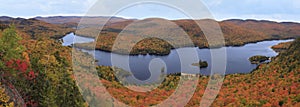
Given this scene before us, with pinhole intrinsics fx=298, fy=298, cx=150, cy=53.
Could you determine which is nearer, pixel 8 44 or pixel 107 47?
pixel 8 44

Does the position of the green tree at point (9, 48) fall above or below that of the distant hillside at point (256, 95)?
above

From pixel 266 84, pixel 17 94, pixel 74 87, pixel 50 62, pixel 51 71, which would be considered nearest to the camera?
pixel 17 94

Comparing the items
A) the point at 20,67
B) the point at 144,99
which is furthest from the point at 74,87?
the point at 144,99

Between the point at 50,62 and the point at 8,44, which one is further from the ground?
the point at 8,44

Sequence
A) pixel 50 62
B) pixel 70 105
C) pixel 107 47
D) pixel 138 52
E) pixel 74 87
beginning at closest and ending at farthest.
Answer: pixel 70 105 → pixel 74 87 → pixel 50 62 → pixel 138 52 → pixel 107 47

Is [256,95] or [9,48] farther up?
[9,48]

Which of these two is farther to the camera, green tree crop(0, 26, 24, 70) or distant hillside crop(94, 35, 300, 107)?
distant hillside crop(94, 35, 300, 107)

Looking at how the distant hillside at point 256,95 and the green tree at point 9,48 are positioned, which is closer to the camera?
the green tree at point 9,48

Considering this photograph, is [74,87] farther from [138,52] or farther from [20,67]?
[138,52]

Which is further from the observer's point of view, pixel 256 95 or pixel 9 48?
pixel 256 95

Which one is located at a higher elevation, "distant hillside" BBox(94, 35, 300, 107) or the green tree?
the green tree
